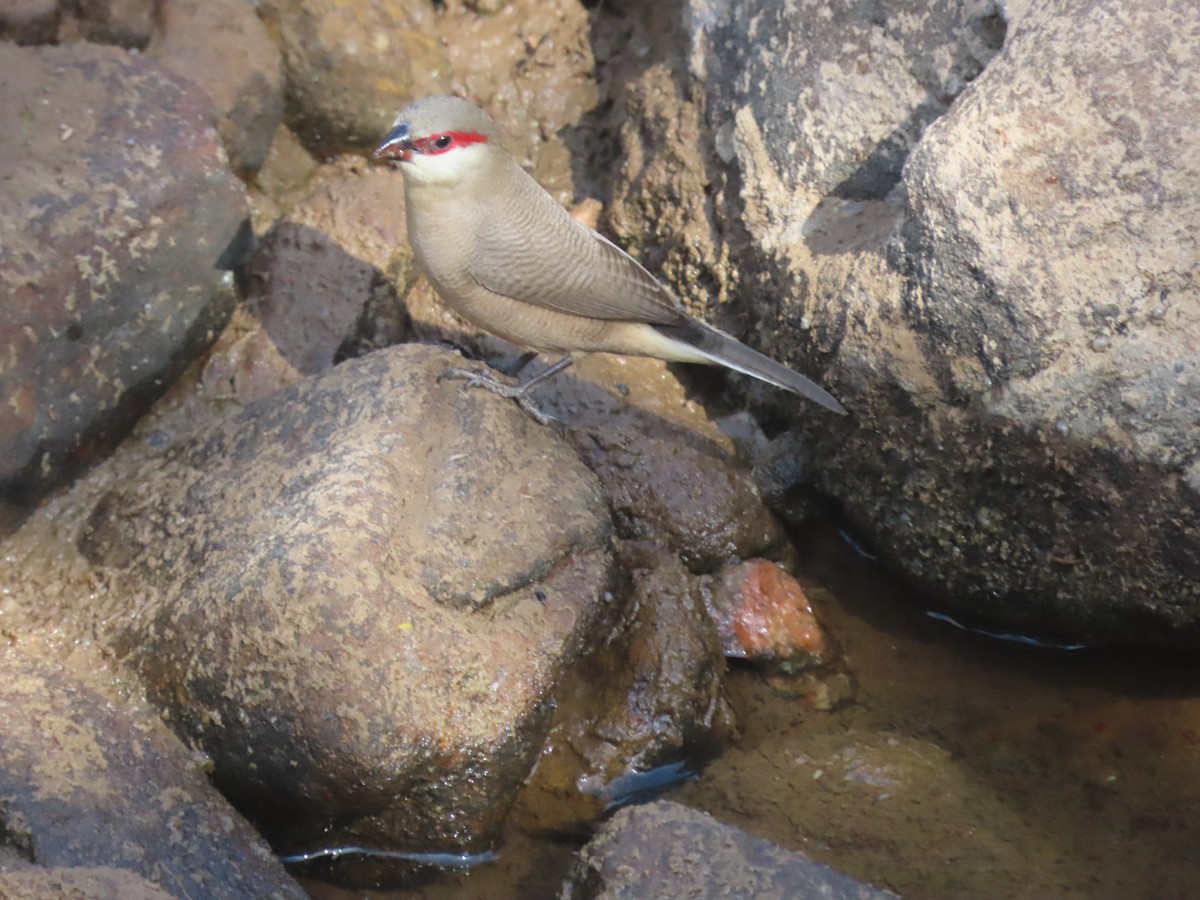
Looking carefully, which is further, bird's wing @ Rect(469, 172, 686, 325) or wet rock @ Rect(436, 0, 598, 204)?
wet rock @ Rect(436, 0, 598, 204)

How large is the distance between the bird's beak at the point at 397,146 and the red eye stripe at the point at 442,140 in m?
0.03

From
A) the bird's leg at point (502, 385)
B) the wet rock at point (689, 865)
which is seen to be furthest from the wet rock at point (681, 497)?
the wet rock at point (689, 865)

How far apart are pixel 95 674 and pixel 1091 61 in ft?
12.0

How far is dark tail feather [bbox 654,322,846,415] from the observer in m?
4.12

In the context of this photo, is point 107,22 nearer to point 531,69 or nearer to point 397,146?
point 397,146

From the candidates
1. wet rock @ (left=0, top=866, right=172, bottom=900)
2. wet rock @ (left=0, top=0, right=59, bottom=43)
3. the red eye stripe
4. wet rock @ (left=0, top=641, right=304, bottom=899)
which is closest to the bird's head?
the red eye stripe

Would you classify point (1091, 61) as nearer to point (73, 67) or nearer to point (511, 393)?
point (511, 393)

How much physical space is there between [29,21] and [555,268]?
8.18ft

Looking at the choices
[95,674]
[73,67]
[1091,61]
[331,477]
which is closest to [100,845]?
[95,674]

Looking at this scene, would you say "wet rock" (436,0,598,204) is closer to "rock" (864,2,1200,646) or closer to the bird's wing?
the bird's wing

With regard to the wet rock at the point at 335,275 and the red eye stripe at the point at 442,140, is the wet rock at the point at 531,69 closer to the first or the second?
the wet rock at the point at 335,275

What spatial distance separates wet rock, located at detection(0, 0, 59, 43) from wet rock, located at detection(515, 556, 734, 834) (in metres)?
3.41

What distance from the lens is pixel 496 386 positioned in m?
4.07

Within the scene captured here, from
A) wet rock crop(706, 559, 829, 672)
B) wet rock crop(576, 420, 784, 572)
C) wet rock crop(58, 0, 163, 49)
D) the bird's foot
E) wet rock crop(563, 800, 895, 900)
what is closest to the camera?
wet rock crop(563, 800, 895, 900)
